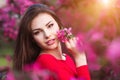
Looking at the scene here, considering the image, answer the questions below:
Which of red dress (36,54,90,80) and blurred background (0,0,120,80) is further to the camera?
blurred background (0,0,120,80)

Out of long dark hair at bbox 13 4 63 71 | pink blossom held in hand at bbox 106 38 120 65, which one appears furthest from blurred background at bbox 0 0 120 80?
long dark hair at bbox 13 4 63 71

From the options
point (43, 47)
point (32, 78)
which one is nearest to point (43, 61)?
point (43, 47)

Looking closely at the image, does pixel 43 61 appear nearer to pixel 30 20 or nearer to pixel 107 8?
pixel 30 20

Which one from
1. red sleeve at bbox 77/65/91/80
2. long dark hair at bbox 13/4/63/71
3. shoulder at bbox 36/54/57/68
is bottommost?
red sleeve at bbox 77/65/91/80

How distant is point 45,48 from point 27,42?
0.06 meters

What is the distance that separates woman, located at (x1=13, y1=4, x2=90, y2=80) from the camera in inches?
43.8

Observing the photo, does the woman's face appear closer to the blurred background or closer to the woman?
the woman

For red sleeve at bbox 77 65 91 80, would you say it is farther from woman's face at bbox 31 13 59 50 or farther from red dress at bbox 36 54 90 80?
woman's face at bbox 31 13 59 50

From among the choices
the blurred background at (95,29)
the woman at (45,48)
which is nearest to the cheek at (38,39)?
the woman at (45,48)

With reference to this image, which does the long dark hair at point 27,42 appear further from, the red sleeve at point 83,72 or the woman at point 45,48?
the red sleeve at point 83,72

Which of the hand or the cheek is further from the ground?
the cheek

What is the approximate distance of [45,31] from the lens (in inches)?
43.8

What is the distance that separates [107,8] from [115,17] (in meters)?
0.04

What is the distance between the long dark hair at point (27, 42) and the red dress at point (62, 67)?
46 millimetres
